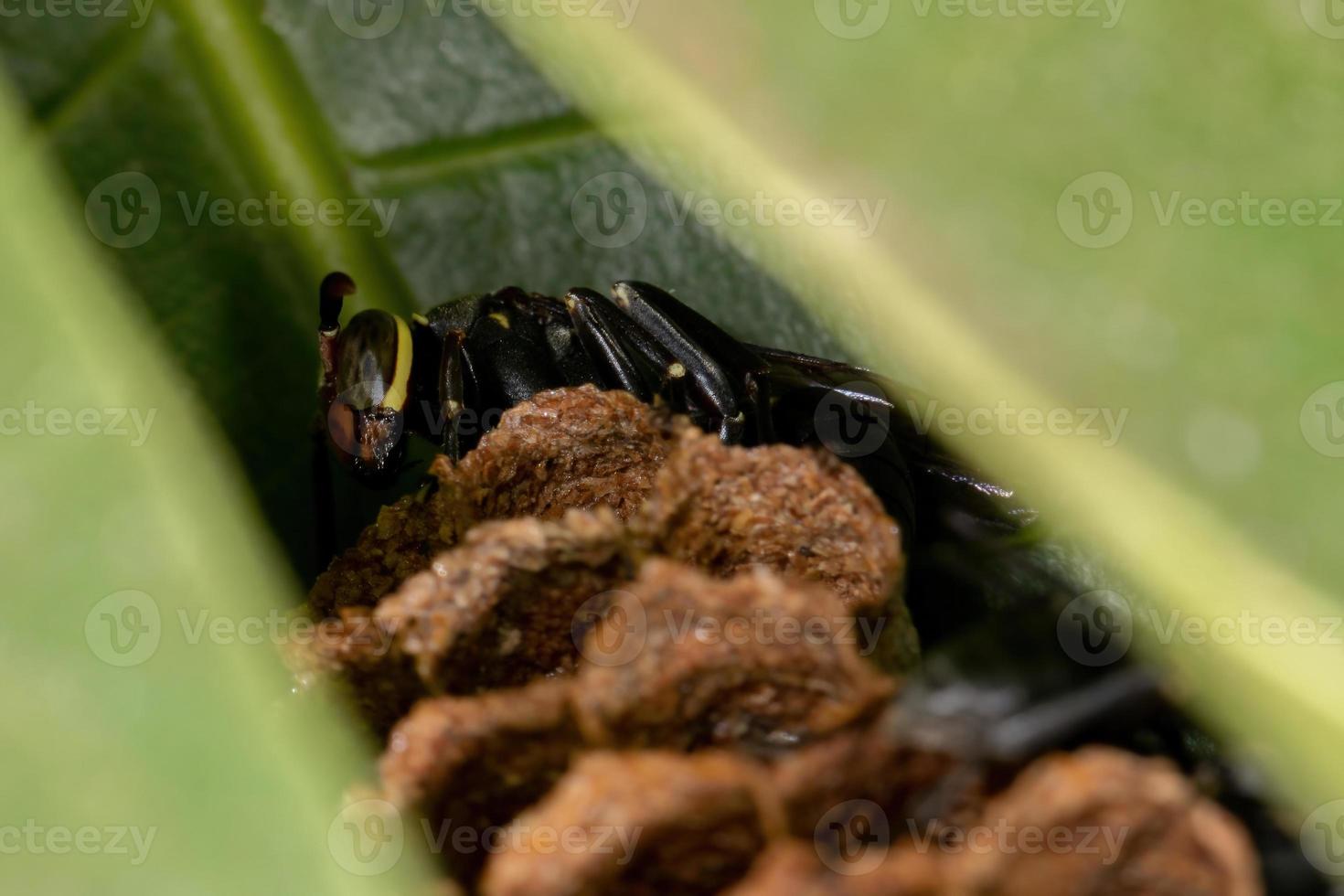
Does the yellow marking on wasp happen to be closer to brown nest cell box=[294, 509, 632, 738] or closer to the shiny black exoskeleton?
the shiny black exoskeleton

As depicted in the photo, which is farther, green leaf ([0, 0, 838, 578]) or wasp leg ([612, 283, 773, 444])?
wasp leg ([612, 283, 773, 444])

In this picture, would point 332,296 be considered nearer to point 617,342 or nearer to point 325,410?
point 325,410

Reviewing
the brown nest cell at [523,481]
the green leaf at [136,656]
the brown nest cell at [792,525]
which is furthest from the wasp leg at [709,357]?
the green leaf at [136,656]

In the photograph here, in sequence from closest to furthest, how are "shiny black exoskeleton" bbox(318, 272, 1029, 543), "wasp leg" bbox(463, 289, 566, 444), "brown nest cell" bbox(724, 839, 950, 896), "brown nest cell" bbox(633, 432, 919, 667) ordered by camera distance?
"brown nest cell" bbox(724, 839, 950, 896)
"brown nest cell" bbox(633, 432, 919, 667)
"shiny black exoskeleton" bbox(318, 272, 1029, 543)
"wasp leg" bbox(463, 289, 566, 444)

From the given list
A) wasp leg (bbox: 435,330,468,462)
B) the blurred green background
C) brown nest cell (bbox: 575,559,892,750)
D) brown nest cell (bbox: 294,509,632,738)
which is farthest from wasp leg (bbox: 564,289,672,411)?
brown nest cell (bbox: 575,559,892,750)

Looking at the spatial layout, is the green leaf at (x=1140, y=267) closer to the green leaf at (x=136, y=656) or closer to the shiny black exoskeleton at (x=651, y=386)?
the shiny black exoskeleton at (x=651, y=386)

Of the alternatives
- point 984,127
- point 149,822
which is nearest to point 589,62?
point 984,127

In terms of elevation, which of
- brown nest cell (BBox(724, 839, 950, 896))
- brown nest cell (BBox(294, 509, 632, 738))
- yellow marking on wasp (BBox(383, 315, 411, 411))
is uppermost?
yellow marking on wasp (BBox(383, 315, 411, 411))
